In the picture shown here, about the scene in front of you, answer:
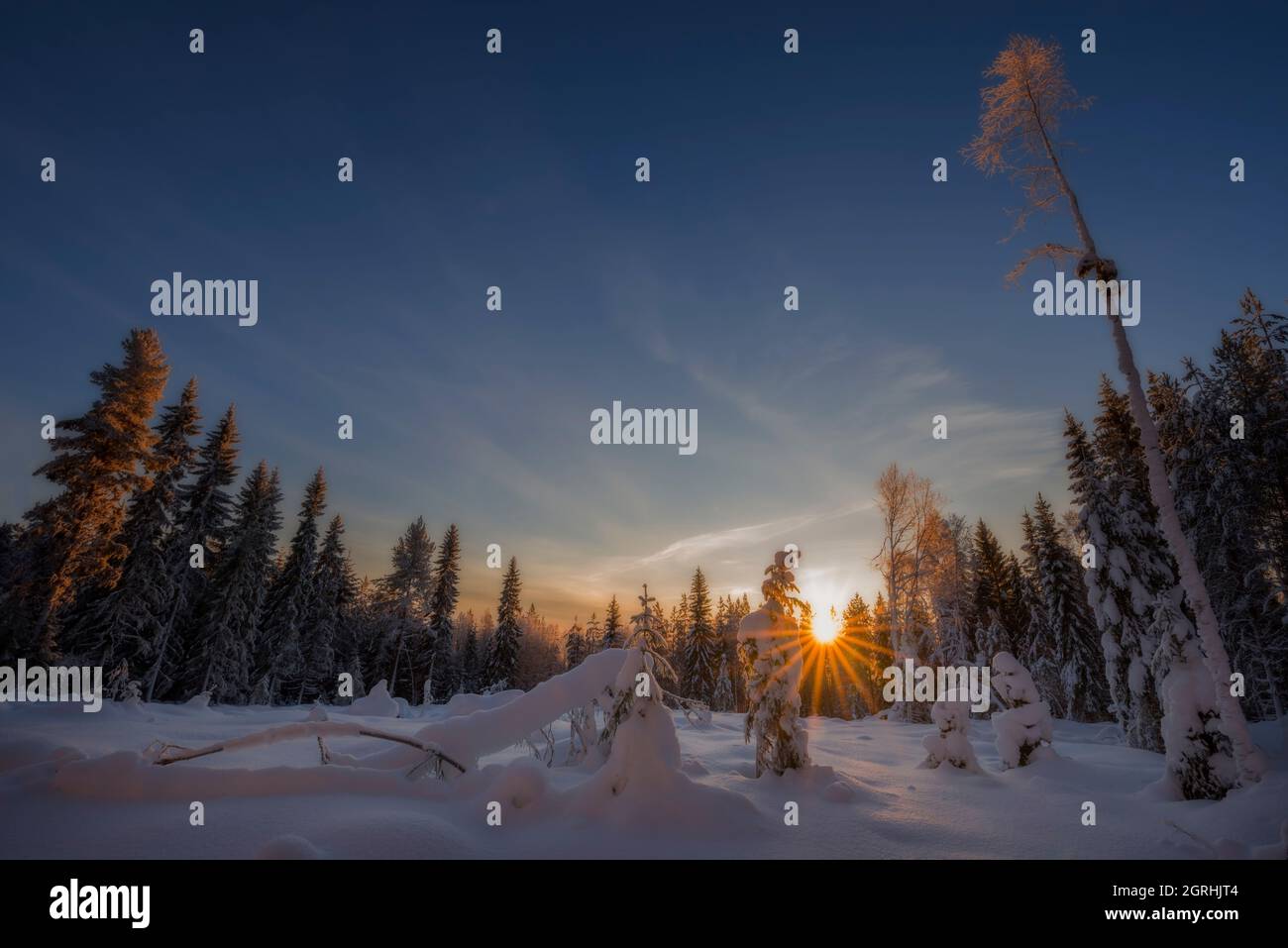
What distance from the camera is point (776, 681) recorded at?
9172 mm

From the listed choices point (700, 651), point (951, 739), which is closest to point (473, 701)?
point (951, 739)

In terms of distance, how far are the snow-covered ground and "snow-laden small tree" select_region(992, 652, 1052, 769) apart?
305 centimetres

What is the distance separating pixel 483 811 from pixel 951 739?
1081 centimetres

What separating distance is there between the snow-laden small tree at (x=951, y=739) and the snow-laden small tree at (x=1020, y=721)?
137 cm

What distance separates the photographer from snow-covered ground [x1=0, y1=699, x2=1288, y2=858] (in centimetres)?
462

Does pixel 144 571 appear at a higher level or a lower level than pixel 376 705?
higher

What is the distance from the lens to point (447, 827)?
516 centimetres

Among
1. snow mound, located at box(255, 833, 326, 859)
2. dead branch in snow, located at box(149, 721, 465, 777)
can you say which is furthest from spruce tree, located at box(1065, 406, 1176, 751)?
snow mound, located at box(255, 833, 326, 859)

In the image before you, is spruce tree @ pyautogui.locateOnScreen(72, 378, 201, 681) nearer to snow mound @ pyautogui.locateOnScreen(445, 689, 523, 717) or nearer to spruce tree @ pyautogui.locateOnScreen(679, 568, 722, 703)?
snow mound @ pyautogui.locateOnScreen(445, 689, 523, 717)

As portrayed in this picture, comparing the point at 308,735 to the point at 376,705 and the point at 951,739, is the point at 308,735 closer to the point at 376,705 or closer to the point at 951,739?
the point at 376,705
